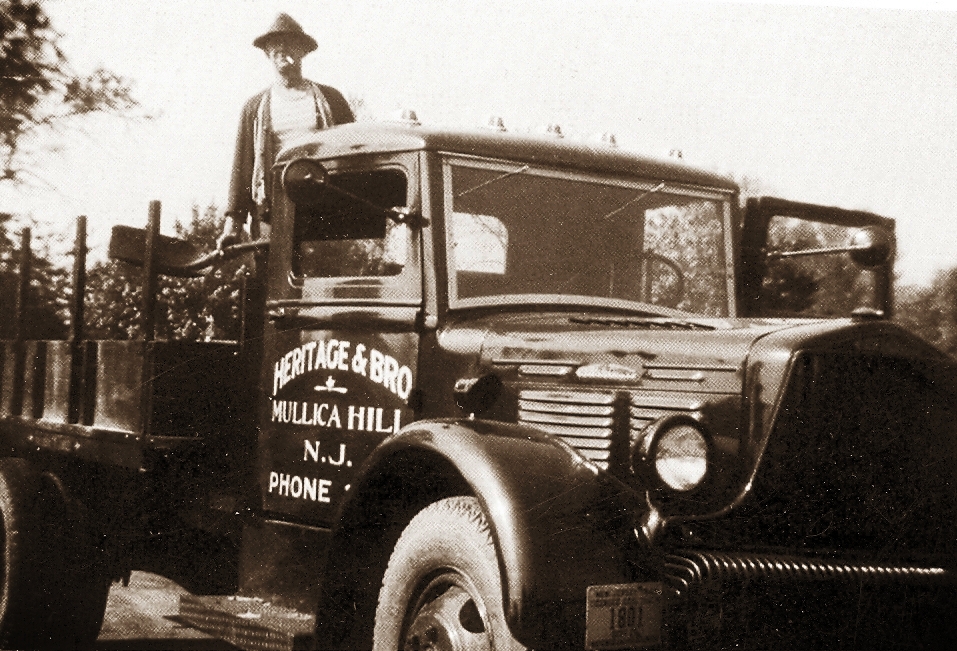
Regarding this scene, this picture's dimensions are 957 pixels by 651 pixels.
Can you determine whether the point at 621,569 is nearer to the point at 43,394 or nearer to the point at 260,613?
the point at 260,613

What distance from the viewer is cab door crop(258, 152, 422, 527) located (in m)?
3.82

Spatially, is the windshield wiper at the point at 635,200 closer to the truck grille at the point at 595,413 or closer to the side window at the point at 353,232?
the side window at the point at 353,232

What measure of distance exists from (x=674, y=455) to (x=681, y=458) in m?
0.02

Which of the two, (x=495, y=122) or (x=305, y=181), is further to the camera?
(x=495, y=122)

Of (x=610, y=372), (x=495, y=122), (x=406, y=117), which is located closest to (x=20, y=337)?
(x=406, y=117)

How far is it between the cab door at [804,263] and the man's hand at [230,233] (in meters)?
2.05

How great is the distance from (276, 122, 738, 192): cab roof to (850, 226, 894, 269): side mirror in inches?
30.1

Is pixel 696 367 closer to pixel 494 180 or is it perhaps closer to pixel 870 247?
pixel 870 247

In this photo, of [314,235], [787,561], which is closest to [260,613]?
[314,235]

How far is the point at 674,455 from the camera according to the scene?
9.65 feet

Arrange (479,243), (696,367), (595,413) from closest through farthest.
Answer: (696,367)
(595,413)
(479,243)

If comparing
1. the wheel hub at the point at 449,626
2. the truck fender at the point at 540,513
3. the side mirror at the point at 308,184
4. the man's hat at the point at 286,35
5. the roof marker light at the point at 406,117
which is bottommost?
the wheel hub at the point at 449,626

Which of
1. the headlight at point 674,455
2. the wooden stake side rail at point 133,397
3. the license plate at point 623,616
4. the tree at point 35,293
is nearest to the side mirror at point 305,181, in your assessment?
the wooden stake side rail at point 133,397

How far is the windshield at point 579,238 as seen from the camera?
151 inches
